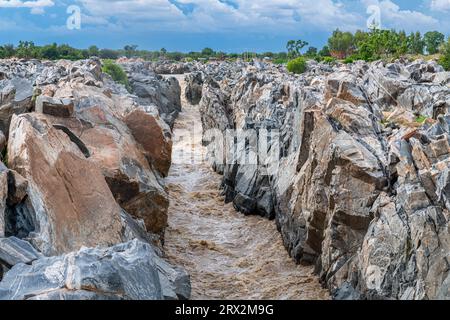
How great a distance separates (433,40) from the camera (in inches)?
4424

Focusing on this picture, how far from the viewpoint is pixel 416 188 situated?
41.0 feet

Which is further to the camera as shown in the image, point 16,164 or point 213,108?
point 213,108

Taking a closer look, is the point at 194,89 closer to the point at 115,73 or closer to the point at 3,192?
the point at 115,73

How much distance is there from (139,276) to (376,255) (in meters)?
6.30

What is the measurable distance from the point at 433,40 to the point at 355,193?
109m

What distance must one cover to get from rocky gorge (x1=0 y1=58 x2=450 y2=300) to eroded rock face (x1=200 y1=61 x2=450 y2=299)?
44 millimetres

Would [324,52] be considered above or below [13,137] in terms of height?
above

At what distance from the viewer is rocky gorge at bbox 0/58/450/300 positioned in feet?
34.5

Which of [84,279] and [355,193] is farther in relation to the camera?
[355,193]

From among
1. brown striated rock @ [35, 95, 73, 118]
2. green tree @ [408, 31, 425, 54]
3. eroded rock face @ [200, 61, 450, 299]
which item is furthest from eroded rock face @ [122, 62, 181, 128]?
green tree @ [408, 31, 425, 54]

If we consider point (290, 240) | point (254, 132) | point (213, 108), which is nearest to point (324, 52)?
point (213, 108)

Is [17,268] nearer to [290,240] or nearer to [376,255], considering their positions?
[376,255]

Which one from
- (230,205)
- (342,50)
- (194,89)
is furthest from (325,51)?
(230,205)

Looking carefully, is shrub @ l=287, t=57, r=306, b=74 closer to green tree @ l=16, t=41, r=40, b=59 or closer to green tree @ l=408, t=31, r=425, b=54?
green tree @ l=408, t=31, r=425, b=54
